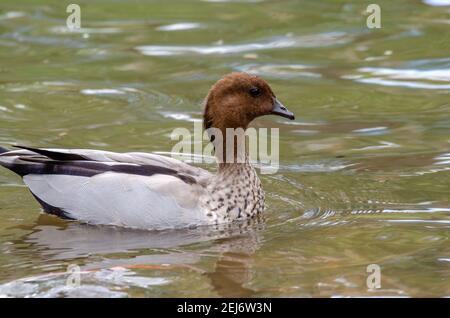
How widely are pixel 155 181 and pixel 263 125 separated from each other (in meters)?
3.74

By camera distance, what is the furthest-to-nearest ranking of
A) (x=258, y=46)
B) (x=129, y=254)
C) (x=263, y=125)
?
(x=258, y=46)
(x=263, y=125)
(x=129, y=254)

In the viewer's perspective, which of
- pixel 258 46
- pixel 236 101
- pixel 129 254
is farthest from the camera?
pixel 258 46

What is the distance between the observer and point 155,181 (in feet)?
33.8

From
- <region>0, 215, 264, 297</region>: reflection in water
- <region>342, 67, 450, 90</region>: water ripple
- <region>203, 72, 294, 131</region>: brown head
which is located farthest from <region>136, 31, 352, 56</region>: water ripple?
<region>0, 215, 264, 297</region>: reflection in water

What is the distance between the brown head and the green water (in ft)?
3.17

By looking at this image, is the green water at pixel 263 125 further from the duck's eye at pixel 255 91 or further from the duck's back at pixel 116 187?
the duck's eye at pixel 255 91

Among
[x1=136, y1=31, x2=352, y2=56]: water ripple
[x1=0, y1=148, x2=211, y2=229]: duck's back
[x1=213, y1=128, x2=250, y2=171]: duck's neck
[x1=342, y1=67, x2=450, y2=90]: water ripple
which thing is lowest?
[x1=0, y1=148, x2=211, y2=229]: duck's back

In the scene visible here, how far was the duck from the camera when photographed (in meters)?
10.3

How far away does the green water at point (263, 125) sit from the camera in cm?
903

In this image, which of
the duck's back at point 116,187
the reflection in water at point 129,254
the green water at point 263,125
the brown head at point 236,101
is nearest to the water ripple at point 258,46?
the green water at point 263,125

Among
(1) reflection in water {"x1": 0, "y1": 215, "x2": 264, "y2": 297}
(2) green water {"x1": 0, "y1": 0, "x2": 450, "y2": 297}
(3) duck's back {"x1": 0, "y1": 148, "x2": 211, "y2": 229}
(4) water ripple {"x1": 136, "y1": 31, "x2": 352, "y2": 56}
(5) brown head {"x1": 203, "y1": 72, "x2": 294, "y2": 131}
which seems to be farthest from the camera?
(4) water ripple {"x1": 136, "y1": 31, "x2": 352, "y2": 56}

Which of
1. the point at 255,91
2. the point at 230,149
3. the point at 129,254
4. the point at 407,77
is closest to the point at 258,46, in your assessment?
the point at 407,77

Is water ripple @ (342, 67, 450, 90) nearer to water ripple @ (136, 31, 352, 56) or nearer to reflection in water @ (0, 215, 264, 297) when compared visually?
water ripple @ (136, 31, 352, 56)

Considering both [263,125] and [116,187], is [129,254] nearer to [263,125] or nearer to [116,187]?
[116,187]
